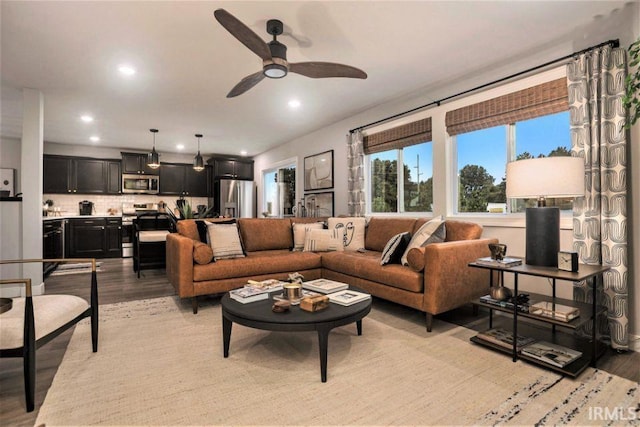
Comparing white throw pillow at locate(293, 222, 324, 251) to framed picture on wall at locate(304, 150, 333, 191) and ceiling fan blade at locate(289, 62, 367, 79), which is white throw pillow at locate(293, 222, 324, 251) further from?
ceiling fan blade at locate(289, 62, 367, 79)

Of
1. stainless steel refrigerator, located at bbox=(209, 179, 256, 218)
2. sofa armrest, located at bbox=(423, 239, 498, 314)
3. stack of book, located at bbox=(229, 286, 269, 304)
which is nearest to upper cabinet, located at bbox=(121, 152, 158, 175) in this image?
stainless steel refrigerator, located at bbox=(209, 179, 256, 218)

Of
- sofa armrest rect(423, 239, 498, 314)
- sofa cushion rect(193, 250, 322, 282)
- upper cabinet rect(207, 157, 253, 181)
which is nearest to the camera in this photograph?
sofa armrest rect(423, 239, 498, 314)

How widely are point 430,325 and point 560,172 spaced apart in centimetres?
145

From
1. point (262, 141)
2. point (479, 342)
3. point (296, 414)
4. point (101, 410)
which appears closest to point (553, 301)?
point (479, 342)

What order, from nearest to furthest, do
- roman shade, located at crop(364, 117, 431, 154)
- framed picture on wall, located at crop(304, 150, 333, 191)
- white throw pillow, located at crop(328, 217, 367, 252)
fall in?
roman shade, located at crop(364, 117, 431, 154) → white throw pillow, located at crop(328, 217, 367, 252) → framed picture on wall, located at crop(304, 150, 333, 191)

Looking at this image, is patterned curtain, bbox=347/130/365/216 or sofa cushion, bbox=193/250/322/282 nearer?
sofa cushion, bbox=193/250/322/282

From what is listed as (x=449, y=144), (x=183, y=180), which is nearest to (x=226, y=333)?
(x=449, y=144)

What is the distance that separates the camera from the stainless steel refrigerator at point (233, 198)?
26.2 feet

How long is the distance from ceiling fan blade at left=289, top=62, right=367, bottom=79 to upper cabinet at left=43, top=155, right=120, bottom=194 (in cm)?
651

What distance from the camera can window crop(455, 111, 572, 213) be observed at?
2941mm

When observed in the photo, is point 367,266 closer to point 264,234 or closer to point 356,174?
point 264,234

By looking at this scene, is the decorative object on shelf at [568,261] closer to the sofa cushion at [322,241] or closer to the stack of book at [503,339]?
the stack of book at [503,339]

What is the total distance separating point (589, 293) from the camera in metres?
2.50

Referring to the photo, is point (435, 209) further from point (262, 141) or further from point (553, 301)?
point (262, 141)
